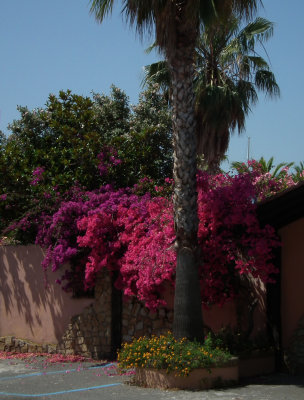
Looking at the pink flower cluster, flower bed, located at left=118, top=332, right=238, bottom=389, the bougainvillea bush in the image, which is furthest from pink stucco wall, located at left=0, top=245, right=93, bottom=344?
flower bed, located at left=118, top=332, right=238, bottom=389

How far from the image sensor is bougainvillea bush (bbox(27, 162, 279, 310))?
11508 millimetres

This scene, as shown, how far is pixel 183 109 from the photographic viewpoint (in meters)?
11.3

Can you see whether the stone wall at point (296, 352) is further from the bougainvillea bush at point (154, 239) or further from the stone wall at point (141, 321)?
the stone wall at point (141, 321)

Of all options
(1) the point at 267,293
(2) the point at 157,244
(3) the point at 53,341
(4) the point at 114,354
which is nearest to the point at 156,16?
(2) the point at 157,244

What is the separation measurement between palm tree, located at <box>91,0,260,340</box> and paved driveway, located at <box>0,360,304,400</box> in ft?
4.41

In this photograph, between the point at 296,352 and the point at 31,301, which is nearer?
the point at 296,352

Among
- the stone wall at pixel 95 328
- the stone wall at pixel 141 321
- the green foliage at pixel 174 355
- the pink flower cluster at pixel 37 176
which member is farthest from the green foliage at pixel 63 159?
the green foliage at pixel 174 355

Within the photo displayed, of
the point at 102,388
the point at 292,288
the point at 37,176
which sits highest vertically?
the point at 37,176

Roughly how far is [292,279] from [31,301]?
785cm

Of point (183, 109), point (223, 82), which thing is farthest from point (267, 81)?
point (183, 109)

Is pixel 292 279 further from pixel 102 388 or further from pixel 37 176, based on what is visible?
pixel 37 176

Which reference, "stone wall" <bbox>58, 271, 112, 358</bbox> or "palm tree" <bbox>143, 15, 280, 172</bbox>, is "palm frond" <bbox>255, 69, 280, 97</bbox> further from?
"stone wall" <bbox>58, 271, 112, 358</bbox>

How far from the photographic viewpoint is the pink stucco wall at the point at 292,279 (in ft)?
38.6

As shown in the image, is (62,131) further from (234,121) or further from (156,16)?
(156,16)
